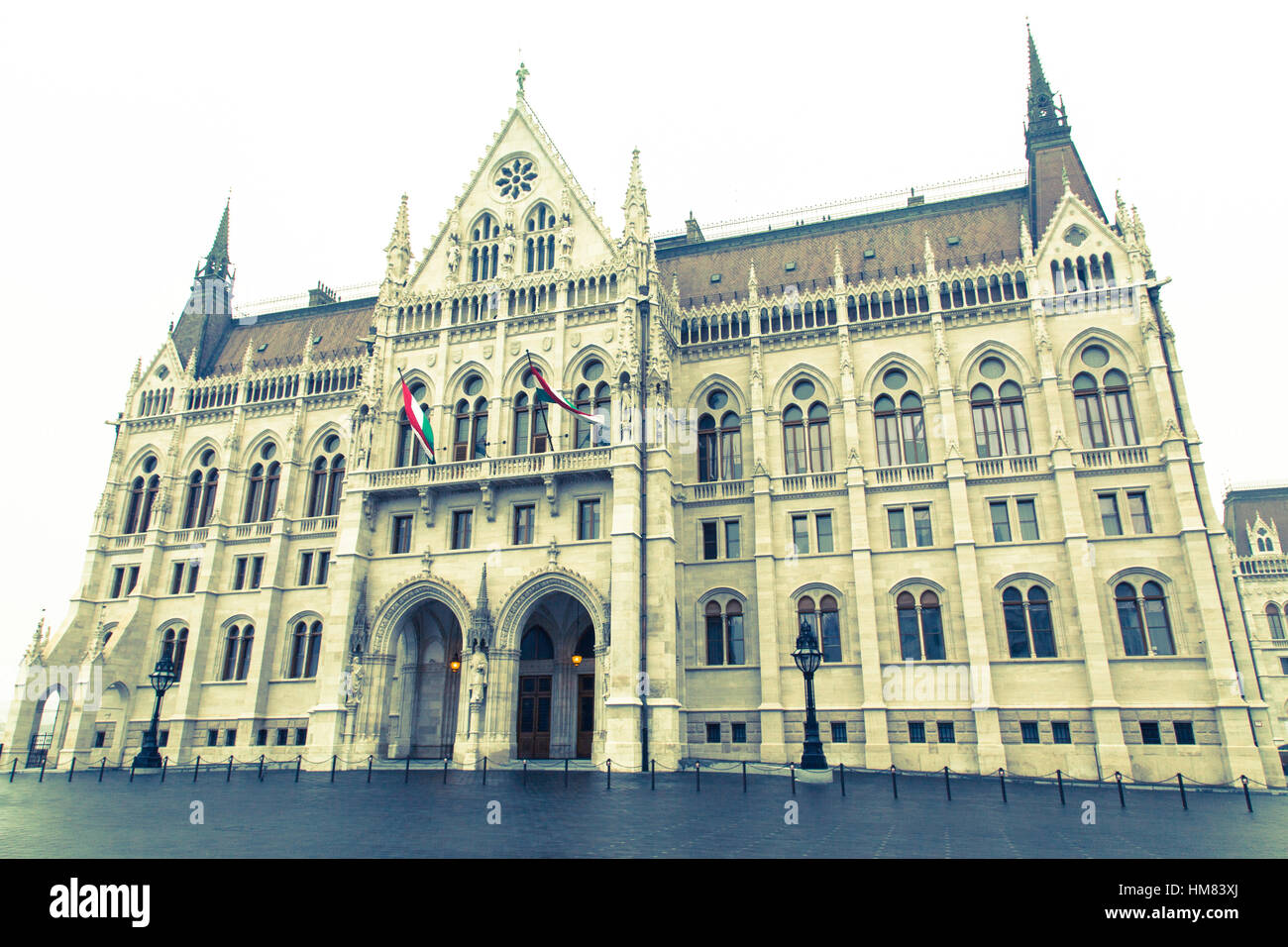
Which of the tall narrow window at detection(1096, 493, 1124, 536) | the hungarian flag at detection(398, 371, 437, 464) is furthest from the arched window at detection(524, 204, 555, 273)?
the tall narrow window at detection(1096, 493, 1124, 536)

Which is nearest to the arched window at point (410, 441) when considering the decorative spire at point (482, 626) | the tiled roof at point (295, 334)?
the decorative spire at point (482, 626)

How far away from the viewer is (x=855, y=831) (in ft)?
49.0

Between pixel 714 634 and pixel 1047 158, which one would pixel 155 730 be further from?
pixel 1047 158

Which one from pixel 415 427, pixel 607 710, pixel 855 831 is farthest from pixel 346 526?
pixel 855 831

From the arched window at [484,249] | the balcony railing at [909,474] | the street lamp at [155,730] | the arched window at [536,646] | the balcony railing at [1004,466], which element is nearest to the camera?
the street lamp at [155,730]

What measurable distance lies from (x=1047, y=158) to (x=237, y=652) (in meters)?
50.1

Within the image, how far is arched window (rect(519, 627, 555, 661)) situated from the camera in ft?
123

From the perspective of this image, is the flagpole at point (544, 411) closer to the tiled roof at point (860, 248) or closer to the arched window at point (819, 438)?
the tiled roof at point (860, 248)

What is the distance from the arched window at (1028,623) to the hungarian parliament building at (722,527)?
0.39 feet

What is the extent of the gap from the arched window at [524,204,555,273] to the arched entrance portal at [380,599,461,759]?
685 inches

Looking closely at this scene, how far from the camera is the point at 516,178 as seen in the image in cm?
4188

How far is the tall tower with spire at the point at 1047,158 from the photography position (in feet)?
128
